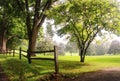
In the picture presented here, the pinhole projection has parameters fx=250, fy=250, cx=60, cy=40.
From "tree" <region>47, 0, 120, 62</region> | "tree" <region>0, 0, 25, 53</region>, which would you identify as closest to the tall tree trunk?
"tree" <region>0, 0, 25, 53</region>

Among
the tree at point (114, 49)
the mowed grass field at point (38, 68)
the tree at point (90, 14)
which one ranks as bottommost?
→ the mowed grass field at point (38, 68)

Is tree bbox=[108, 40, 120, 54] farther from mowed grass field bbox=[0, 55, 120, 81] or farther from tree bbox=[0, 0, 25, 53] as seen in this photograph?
mowed grass field bbox=[0, 55, 120, 81]

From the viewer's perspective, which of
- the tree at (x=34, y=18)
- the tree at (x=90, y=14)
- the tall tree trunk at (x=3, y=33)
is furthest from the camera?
the tall tree trunk at (x=3, y=33)

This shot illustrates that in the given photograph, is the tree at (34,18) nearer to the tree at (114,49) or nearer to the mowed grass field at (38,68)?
the mowed grass field at (38,68)

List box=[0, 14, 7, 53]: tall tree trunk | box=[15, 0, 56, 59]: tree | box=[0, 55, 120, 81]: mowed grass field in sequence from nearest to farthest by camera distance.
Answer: box=[0, 55, 120, 81]: mowed grass field → box=[15, 0, 56, 59]: tree → box=[0, 14, 7, 53]: tall tree trunk

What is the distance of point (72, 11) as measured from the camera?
24125mm

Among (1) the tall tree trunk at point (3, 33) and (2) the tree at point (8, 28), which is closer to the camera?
(2) the tree at point (8, 28)

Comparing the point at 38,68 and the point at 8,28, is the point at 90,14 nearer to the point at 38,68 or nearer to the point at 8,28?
the point at 38,68

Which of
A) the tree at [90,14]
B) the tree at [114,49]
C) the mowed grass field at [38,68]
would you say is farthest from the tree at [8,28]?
the tree at [114,49]

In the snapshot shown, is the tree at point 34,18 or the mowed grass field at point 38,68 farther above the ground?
the tree at point 34,18

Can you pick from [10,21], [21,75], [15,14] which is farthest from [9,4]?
[21,75]

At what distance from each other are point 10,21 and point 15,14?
11109 mm

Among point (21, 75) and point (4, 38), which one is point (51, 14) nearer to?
point (21, 75)

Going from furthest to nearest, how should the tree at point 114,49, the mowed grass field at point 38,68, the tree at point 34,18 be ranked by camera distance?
1. the tree at point 114,49
2. the tree at point 34,18
3. the mowed grass field at point 38,68
